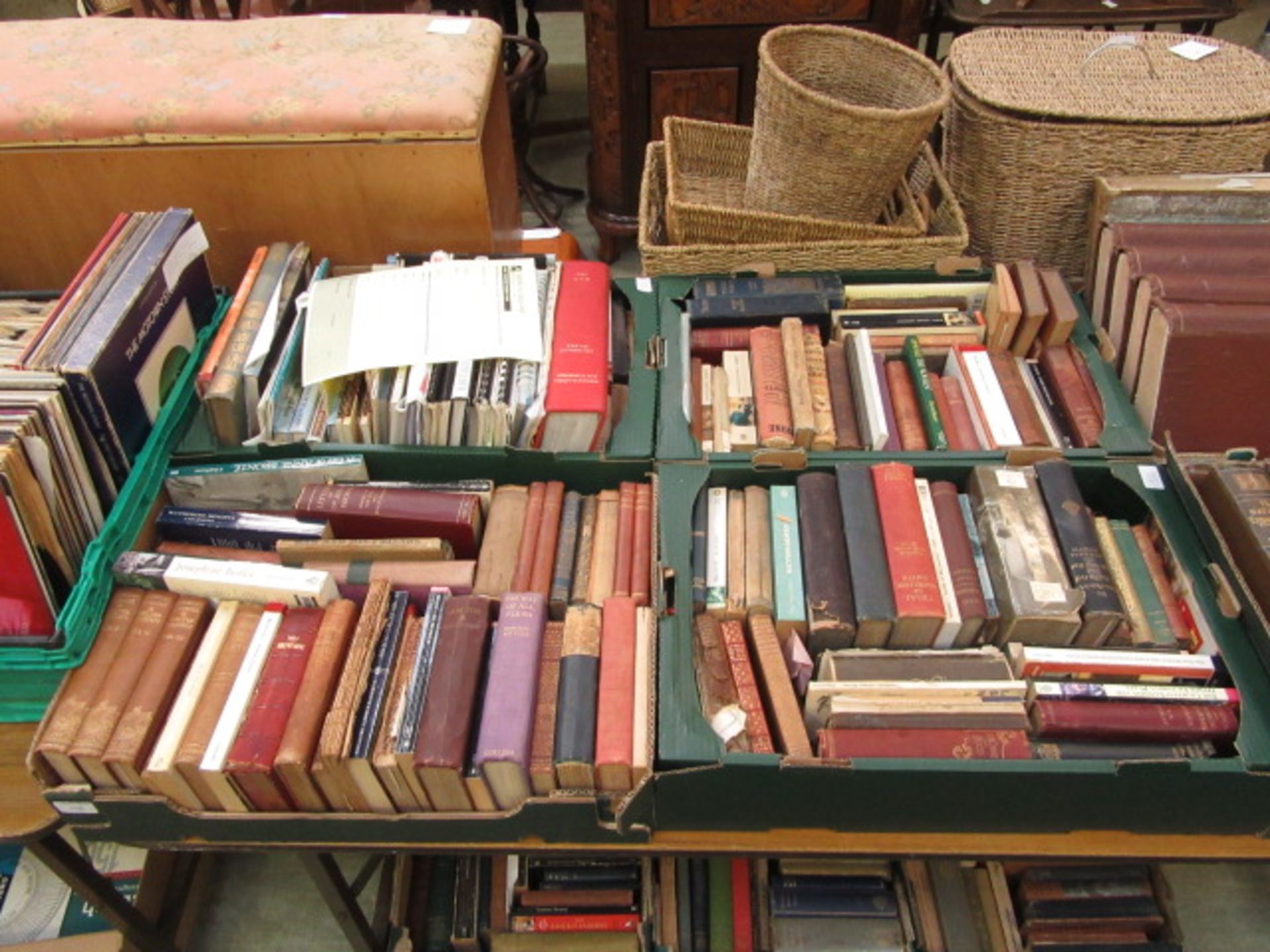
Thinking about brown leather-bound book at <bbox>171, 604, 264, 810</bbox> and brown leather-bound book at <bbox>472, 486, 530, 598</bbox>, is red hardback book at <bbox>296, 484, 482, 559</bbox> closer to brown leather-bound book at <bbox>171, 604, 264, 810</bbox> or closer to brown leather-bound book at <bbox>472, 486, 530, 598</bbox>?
brown leather-bound book at <bbox>472, 486, 530, 598</bbox>

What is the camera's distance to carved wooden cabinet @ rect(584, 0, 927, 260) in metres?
2.76

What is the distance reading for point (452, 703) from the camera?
1.25 m

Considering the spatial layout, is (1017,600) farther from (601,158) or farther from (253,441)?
(601,158)

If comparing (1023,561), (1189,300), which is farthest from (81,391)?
(1189,300)

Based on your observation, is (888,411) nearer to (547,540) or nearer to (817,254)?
(817,254)

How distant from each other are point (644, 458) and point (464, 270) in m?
0.52

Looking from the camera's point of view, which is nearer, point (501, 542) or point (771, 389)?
point (501, 542)

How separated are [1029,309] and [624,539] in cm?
89

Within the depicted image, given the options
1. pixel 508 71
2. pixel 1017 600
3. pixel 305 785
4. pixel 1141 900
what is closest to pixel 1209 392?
pixel 1017 600

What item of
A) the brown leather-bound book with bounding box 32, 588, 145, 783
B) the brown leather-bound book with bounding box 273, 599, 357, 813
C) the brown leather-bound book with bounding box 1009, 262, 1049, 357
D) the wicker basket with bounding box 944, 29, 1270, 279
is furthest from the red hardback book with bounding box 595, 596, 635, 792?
the wicker basket with bounding box 944, 29, 1270, 279

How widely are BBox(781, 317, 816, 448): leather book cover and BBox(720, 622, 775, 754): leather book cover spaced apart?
38 cm

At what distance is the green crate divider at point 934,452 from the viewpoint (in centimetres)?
155

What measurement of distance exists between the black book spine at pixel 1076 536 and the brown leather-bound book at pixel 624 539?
673 millimetres

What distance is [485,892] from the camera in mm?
1735
